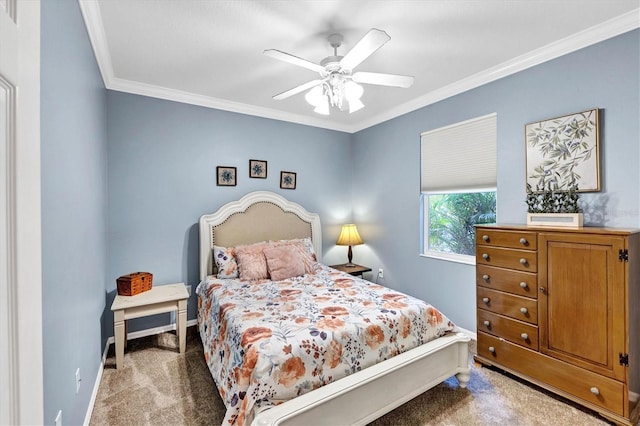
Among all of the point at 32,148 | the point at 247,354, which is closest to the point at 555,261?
the point at 247,354

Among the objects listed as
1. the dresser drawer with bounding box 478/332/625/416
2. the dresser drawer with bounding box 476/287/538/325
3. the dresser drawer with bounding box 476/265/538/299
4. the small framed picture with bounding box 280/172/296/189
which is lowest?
the dresser drawer with bounding box 478/332/625/416

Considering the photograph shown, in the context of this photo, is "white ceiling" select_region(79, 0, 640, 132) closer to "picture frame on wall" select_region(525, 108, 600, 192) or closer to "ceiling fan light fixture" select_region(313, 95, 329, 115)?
"ceiling fan light fixture" select_region(313, 95, 329, 115)

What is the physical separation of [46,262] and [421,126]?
11.5 ft

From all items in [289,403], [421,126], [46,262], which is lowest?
[289,403]

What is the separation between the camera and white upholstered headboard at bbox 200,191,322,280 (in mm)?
3340

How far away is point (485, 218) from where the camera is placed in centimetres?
309

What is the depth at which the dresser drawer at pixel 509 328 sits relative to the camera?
2.21 m

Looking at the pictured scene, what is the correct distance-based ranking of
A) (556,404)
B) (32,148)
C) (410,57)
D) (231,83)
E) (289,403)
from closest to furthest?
(32,148) → (289,403) → (556,404) → (410,57) → (231,83)

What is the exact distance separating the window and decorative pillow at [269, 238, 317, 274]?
1.36 m

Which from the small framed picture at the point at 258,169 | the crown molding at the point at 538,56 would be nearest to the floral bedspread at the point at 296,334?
the small framed picture at the point at 258,169

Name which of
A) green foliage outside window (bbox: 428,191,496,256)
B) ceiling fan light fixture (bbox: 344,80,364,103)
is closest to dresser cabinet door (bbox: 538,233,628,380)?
green foliage outside window (bbox: 428,191,496,256)

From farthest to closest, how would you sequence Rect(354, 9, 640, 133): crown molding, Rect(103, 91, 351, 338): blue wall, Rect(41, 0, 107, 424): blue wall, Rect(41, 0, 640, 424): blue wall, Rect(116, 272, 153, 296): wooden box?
Rect(103, 91, 351, 338): blue wall → Rect(116, 272, 153, 296): wooden box → Rect(354, 9, 640, 133): crown molding → Rect(41, 0, 640, 424): blue wall → Rect(41, 0, 107, 424): blue wall

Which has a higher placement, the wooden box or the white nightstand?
the wooden box

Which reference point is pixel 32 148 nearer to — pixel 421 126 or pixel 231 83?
pixel 231 83
